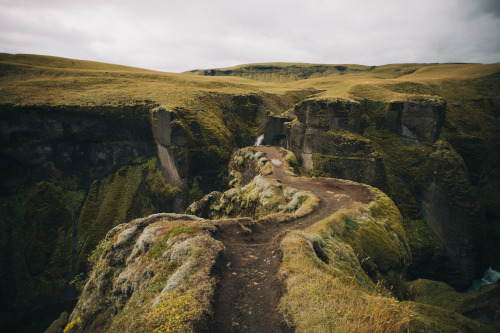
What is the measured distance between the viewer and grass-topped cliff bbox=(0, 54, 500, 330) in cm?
3784

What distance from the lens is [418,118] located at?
144 feet

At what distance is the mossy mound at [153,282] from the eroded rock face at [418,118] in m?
48.8

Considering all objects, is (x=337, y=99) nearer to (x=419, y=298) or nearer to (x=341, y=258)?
(x=419, y=298)

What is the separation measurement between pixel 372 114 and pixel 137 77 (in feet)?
291

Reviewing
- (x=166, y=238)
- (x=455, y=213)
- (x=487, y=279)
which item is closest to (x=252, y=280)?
(x=166, y=238)

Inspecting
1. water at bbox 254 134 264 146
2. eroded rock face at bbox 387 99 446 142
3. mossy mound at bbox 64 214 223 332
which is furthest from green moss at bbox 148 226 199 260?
water at bbox 254 134 264 146

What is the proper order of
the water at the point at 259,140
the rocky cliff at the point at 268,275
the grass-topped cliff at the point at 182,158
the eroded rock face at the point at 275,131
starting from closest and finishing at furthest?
the rocky cliff at the point at 268,275 < the grass-topped cliff at the point at 182,158 < the eroded rock face at the point at 275,131 < the water at the point at 259,140

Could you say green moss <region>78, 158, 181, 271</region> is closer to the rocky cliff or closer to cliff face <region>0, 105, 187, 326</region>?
cliff face <region>0, 105, 187, 326</region>

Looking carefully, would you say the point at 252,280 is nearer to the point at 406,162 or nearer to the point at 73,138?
the point at 406,162

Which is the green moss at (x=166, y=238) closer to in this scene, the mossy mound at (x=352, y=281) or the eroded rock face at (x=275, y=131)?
the mossy mound at (x=352, y=281)

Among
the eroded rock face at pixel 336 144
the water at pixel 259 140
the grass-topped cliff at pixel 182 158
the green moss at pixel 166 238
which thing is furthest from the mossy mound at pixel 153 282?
the water at pixel 259 140

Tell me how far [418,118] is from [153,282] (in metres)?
54.3

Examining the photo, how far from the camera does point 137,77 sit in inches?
3484

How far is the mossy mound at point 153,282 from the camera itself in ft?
23.9
